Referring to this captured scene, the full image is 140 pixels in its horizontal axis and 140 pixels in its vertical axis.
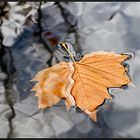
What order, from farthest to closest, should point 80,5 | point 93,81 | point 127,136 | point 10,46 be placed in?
point 80,5
point 10,46
point 93,81
point 127,136

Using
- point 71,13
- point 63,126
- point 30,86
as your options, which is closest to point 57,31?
point 71,13

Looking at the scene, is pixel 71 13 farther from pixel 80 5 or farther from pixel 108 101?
pixel 108 101

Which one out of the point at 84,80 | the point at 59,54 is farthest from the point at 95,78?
the point at 59,54

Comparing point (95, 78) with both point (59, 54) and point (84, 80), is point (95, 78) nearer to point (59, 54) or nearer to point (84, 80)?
point (84, 80)
